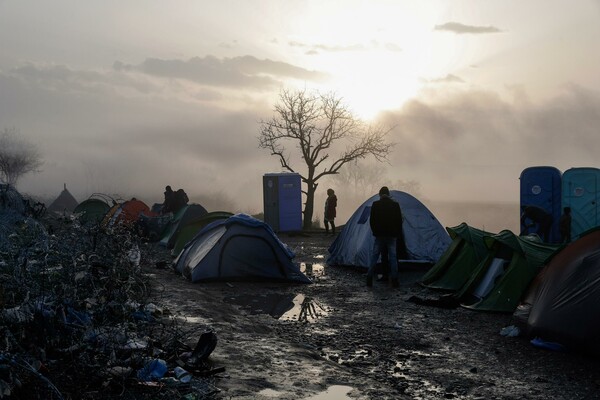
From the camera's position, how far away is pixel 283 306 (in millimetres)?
10969

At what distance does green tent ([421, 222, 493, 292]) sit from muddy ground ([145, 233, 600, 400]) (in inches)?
21.9

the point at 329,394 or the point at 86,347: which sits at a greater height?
the point at 86,347

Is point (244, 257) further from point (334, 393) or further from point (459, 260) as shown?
point (334, 393)

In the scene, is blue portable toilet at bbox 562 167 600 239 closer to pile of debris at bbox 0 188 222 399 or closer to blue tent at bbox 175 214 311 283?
blue tent at bbox 175 214 311 283

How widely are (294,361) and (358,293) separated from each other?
5.25 metres

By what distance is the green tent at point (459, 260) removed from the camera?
12.0 meters

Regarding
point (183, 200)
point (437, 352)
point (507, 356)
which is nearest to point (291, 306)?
point (437, 352)

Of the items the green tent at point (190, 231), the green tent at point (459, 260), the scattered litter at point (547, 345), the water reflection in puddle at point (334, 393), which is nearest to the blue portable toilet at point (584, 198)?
the green tent at point (459, 260)

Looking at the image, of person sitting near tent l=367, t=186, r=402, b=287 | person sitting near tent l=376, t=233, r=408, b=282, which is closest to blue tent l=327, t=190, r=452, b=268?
person sitting near tent l=376, t=233, r=408, b=282

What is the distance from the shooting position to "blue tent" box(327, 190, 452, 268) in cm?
1505

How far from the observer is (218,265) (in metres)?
13.3

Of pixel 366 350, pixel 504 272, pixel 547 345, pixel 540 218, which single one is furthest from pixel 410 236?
pixel 366 350

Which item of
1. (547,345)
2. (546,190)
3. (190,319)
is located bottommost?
(547,345)

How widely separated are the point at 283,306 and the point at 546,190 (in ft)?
45.9
